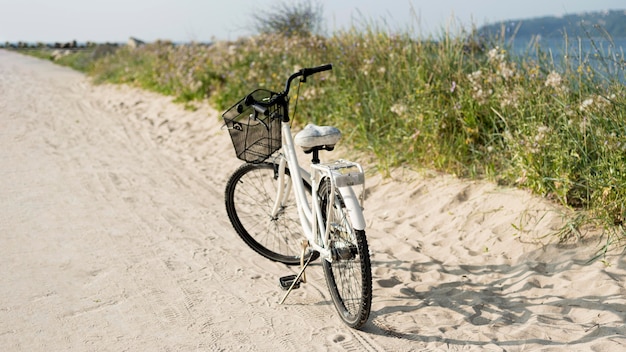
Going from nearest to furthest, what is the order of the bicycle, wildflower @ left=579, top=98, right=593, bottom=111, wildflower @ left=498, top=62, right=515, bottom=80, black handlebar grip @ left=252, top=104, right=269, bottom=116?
1. the bicycle
2. black handlebar grip @ left=252, top=104, right=269, bottom=116
3. wildflower @ left=579, top=98, right=593, bottom=111
4. wildflower @ left=498, top=62, right=515, bottom=80

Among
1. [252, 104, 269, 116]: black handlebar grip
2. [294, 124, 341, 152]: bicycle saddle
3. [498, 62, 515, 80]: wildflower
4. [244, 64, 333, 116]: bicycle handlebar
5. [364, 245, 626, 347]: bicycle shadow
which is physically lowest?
[364, 245, 626, 347]: bicycle shadow

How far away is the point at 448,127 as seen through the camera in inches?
279

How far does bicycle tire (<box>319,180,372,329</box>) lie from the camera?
383cm

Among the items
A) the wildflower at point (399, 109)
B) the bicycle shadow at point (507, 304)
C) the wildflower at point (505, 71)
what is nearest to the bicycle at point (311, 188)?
the bicycle shadow at point (507, 304)

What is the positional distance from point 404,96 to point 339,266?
373 cm

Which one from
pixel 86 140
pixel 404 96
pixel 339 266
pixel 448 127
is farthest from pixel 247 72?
pixel 339 266

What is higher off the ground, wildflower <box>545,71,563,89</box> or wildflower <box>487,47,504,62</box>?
wildflower <box>487,47,504,62</box>


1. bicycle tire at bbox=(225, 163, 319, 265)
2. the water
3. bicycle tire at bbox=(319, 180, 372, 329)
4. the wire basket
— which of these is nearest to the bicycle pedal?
bicycle tire at bbox=(225, 163, 319, 265)

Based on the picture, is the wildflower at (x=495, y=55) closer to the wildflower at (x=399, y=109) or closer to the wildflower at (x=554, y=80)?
the wildflower at (x=554, y=80)

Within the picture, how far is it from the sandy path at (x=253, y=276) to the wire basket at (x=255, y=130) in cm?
101

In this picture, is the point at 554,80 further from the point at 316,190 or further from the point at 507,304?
the point at 316,190

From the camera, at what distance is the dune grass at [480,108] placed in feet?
17.8

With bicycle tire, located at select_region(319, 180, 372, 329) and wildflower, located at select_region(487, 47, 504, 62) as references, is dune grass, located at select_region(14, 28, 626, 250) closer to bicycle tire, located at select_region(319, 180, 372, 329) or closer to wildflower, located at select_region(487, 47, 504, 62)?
wildflower, located at select_region(487, 47, 504, 62)

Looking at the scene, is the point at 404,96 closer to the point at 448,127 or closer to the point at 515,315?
the point at 448,127
